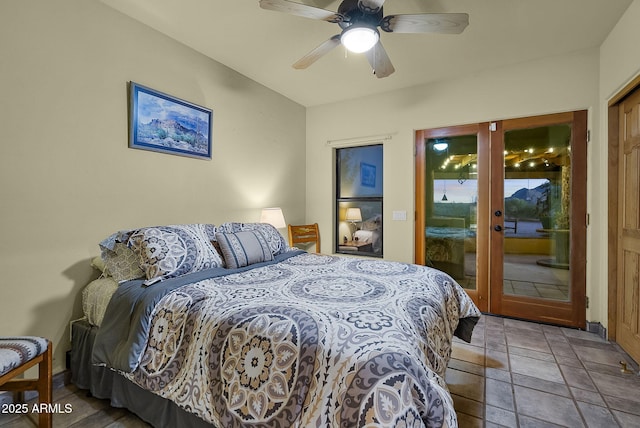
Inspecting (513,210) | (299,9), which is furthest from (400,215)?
(299,9)

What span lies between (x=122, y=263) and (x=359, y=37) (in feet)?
7.00

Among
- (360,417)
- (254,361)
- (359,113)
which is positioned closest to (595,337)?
(360,417)

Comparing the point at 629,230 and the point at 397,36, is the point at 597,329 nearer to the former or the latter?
the point at 629,230

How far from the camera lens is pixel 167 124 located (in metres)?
2.47

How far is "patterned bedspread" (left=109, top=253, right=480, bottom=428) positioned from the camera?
89cm

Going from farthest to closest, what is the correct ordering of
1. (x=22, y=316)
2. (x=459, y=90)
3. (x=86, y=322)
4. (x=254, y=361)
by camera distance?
(x=459, y=90)
(x=86, y=322)
(x=22, y=316)
(x=254, y=361)

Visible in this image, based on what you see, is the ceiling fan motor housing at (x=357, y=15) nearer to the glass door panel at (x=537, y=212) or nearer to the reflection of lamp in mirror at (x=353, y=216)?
the glass door panel at (x=537, y=212)

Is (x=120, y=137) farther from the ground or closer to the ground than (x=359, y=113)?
closer to the ground

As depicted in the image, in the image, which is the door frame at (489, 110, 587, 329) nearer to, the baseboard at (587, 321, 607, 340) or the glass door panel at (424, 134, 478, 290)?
the baseboard at (587, 321, 607, 340)

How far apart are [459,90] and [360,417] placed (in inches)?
136

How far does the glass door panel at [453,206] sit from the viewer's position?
328cm

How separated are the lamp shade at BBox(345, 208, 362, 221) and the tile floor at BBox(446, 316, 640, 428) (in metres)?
1.99

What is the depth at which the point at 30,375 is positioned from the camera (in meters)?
1.79

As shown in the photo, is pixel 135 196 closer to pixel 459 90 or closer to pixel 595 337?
pixel 459 90
